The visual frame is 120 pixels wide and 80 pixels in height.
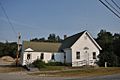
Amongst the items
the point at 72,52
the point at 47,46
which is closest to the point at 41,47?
the point at 47,46

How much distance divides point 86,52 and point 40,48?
1006 centimetres

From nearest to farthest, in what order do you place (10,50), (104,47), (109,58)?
(109,58), (104,47), (10,50)

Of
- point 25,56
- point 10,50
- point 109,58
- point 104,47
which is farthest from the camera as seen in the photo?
point 10,50

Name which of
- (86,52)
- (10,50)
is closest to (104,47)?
(86,52)

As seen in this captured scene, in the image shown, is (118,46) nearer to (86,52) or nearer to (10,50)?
(86,52)

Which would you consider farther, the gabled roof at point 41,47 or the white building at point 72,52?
the gabled roof at point 41,47

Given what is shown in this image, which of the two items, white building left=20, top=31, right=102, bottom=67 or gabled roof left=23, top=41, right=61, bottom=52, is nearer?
white building left=20, top=31, right=102, bottom=67

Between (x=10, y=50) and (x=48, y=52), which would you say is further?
(x=10, y=50)

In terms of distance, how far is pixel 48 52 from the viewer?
1863 inches

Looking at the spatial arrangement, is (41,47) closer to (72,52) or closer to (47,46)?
(47,46)

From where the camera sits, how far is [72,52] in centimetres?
4372

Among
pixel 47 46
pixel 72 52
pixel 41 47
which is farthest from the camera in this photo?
pixel 47 46

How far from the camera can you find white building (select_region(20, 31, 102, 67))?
4416 centimetres

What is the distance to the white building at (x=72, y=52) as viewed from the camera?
44156 mm
